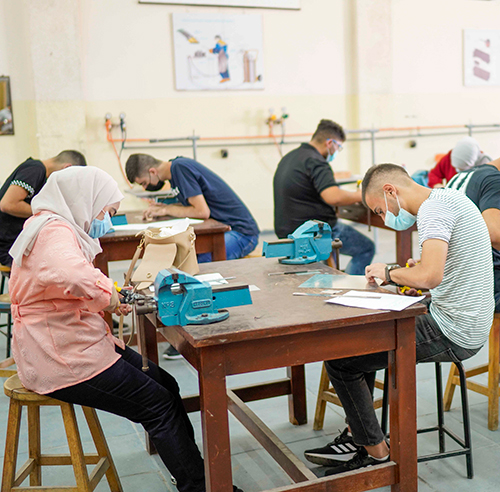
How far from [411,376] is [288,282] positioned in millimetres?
533

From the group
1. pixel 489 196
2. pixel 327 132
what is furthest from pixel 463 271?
pixel 327 132

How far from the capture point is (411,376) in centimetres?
176

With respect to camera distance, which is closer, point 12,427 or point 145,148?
point 12,427

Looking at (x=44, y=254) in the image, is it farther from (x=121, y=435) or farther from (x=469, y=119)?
(x=469, y=119)

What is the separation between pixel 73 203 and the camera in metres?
1.80

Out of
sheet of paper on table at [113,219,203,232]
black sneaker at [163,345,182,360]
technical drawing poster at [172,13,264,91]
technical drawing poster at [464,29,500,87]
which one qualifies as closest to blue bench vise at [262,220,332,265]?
sheet of paper on table at [113,219,203,232]

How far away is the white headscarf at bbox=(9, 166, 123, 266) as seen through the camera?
170 centimetres

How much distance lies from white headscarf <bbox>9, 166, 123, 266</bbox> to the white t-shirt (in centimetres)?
100

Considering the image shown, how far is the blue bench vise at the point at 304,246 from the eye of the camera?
91.3 inches

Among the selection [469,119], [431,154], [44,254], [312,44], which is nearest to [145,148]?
[312,44]

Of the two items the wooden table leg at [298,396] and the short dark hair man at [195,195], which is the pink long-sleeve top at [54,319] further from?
the short dark hair man at [195,195]

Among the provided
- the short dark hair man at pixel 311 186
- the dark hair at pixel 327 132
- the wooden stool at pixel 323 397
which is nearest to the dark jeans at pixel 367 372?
the wooden stool at pixel 323 397

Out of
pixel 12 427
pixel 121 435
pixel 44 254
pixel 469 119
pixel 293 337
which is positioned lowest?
pixel 121 435

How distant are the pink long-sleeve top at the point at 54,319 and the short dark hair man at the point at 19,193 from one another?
66.4 inches
